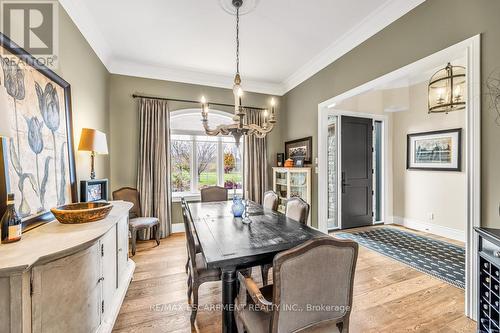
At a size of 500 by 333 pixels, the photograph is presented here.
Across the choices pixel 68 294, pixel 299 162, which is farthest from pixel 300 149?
pixel 68 294

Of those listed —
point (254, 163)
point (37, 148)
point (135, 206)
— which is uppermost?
point (37, 148)

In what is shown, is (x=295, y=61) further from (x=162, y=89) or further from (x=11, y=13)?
(x=11, y=13)

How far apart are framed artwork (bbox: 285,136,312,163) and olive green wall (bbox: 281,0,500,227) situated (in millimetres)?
842

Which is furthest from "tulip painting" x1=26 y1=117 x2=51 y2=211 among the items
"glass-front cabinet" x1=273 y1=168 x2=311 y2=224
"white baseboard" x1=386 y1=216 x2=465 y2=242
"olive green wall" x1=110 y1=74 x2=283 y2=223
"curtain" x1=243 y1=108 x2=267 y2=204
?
"white baseboard" x1=386 y1=216 x2=465 y2=242

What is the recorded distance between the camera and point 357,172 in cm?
448

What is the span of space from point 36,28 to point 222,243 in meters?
2.34

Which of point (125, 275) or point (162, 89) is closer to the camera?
point (125, 275)

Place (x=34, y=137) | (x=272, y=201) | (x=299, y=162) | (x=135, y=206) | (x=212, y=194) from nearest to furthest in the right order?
(x=34, y=137) < (x=272, y=201) < (x=135, y=206) < (x=212, y=194) < (x=299, y=162)

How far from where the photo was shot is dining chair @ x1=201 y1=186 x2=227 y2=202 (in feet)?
12.3

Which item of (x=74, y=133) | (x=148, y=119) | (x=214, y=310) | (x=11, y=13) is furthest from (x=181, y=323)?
(x=148, y=119)

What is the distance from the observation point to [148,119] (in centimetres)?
384

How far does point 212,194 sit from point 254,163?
3.94 feet

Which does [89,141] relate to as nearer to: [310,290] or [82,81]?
[82,81]

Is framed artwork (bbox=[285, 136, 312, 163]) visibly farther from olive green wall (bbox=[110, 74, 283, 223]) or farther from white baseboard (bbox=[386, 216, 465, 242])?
white baseboard (bbox=[386, 216, 465, 242])
